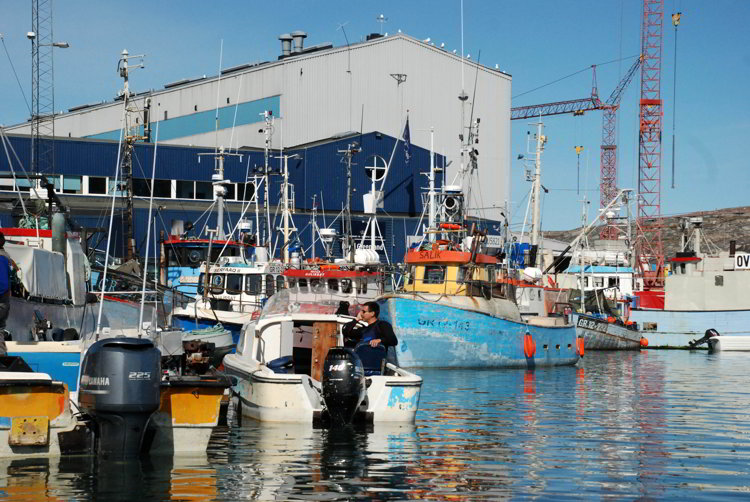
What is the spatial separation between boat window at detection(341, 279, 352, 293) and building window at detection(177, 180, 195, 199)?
23.3 m

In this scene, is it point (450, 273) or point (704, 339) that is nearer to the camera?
point (450, 273)

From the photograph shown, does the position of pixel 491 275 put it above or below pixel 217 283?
above

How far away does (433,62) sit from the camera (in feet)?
219

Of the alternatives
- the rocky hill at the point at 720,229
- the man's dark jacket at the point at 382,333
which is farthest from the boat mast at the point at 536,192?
the rocky hill at the point at 720,229

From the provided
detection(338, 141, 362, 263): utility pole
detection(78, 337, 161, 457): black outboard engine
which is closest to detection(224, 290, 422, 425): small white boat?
detection(78, 337, 161, 457): black outboard engine

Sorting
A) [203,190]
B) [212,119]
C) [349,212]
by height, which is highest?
[212,119]

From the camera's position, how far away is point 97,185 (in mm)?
54562

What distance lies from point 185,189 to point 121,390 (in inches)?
1789

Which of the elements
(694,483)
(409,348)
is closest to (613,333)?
(409,348)

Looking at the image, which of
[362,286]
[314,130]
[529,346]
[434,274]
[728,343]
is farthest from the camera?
[314,130]

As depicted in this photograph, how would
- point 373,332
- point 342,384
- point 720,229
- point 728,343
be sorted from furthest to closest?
point 720,229 → point 728,343 → point 373,332 → point 342,384

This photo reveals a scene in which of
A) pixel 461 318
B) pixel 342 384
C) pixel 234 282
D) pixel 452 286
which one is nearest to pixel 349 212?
pixel 234 282

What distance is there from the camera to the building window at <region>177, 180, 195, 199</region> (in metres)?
56.6

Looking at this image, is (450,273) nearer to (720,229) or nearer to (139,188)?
(139,188)
